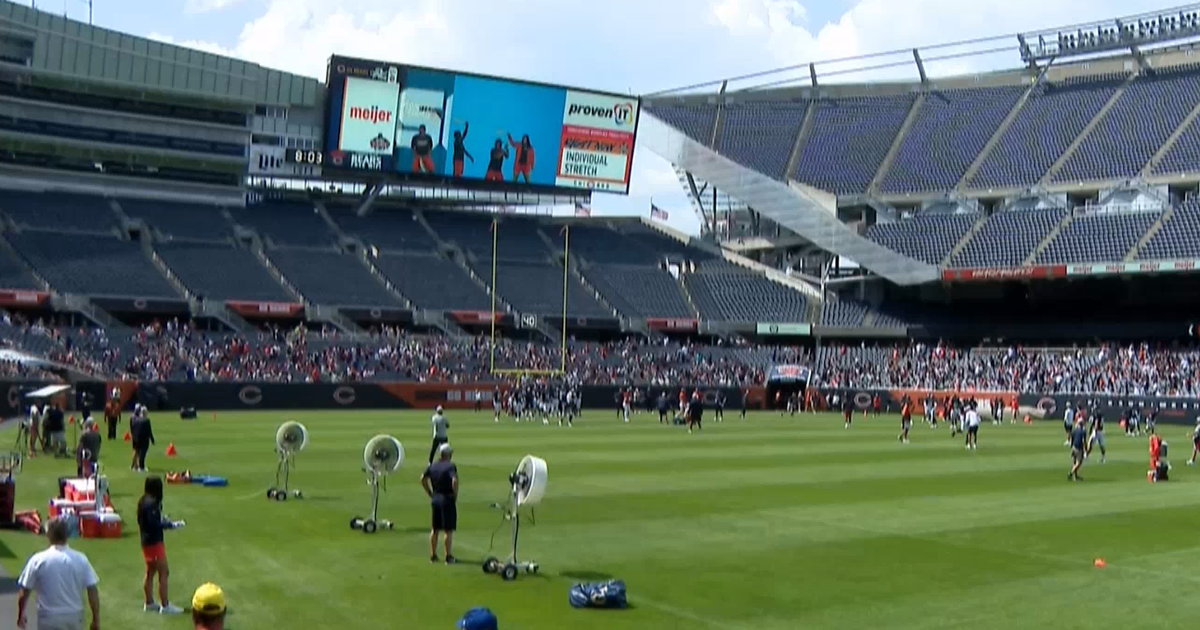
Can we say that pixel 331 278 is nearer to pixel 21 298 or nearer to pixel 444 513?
pixel 21 298

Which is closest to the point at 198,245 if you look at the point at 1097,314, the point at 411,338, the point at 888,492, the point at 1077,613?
the point at 411,338

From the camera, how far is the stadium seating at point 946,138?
81375 mm

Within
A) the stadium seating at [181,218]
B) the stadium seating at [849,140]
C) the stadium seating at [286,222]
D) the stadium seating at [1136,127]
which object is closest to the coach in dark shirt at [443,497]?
the stadium seating at [181,218]

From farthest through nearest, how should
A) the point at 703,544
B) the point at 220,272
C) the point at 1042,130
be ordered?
1. the point at 1042,130
2. the point at 220,272
3. the point at 703,544

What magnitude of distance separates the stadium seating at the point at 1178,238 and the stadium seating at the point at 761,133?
25.5 metres

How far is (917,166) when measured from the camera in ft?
272

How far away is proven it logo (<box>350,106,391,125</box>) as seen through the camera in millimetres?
75500

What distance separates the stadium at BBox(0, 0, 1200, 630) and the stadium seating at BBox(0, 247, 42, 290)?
20cm

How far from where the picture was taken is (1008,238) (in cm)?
7362

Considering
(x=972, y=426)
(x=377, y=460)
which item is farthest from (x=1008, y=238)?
(x=377, y=460)

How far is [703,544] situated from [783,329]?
207 ft

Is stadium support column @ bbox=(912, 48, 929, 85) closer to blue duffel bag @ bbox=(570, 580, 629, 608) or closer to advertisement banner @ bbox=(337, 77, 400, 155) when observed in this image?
advertisement banner @ bbox=(337, 77, 400, 155)

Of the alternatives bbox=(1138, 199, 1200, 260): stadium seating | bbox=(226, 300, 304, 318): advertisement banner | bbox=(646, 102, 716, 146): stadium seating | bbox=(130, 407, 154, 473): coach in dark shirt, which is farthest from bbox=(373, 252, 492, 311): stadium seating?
bbox=(130, 407, 154, 473): coach in dark shirt

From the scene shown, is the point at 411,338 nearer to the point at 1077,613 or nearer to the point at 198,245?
the point at 198,245
